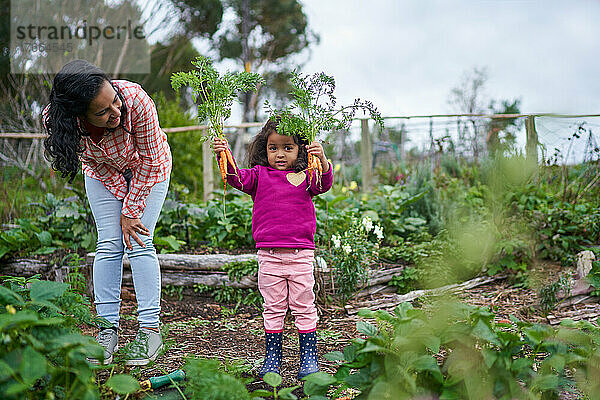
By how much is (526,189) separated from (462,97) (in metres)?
16.1

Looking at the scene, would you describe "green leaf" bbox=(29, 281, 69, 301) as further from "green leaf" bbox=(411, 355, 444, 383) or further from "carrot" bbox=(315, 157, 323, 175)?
"carrot" bbox=(315, 157, 323, 175)

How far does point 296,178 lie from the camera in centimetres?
252

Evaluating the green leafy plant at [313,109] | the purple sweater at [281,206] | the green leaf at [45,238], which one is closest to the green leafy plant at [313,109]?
the green leafy plant at [313,109]

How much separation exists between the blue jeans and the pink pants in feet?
1.88

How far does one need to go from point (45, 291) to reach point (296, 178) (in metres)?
1.29

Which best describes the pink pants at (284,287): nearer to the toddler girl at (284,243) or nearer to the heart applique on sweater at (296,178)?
the toddler girl at (284,243)

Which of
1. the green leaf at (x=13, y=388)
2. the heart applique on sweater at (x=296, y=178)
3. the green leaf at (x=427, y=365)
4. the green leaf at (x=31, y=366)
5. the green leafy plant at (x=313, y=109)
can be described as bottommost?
the green leaf at (x=427, y=365)

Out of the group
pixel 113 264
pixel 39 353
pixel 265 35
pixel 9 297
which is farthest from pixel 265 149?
pixel 265 35

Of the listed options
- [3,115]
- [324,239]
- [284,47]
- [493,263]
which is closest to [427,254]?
[493,263]

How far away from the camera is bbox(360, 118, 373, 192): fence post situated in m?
6.68

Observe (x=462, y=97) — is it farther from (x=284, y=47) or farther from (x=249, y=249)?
(x=249, y=249)

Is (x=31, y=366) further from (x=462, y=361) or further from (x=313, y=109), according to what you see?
(x=313, y=109)

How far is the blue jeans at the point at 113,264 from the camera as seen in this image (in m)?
2.50

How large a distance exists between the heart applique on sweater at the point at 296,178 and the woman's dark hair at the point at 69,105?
0.92m
